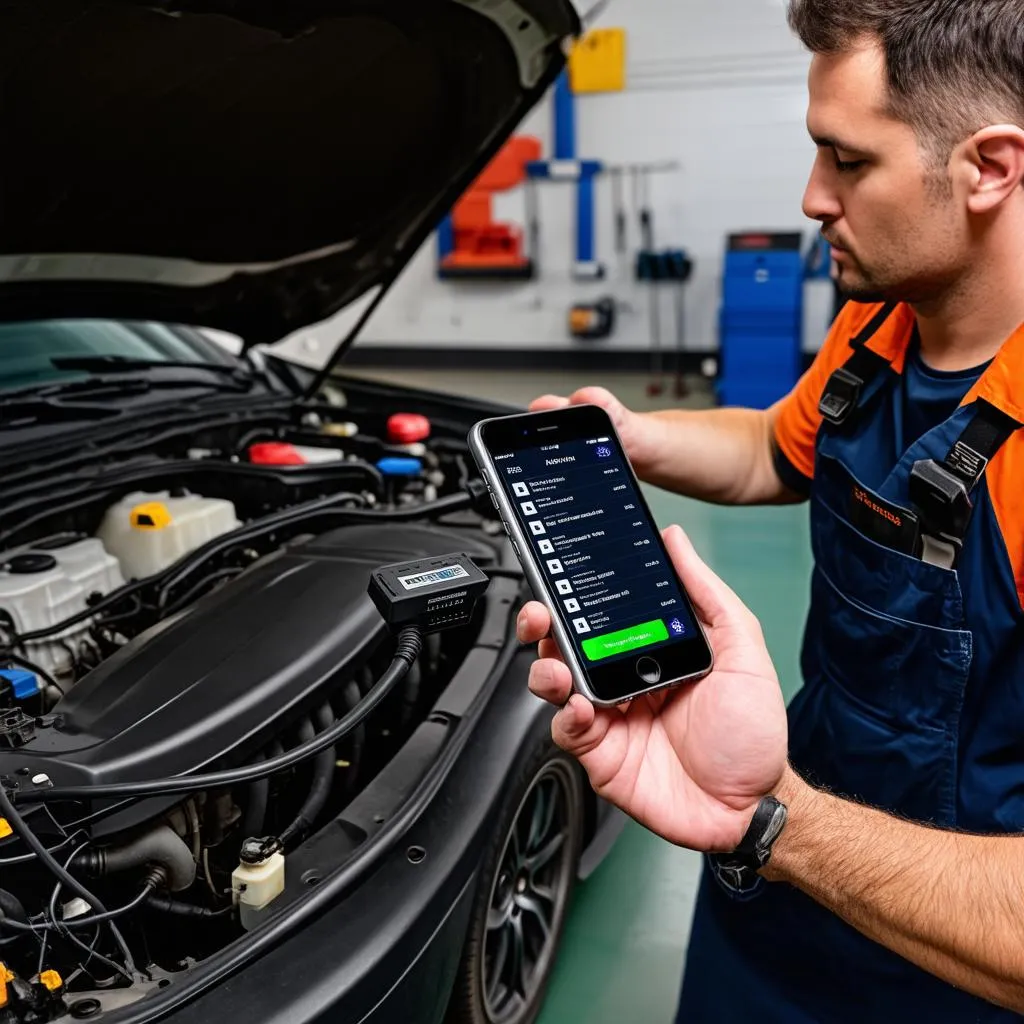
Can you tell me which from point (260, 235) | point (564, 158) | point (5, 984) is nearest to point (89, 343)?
point (260, 235)

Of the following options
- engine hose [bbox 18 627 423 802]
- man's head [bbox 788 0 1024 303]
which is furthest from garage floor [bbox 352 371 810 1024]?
man's head [bbox 788 0 1024 303]

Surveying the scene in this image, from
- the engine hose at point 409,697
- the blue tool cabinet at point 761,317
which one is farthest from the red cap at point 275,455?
the blue tool cabinet at point 761,317

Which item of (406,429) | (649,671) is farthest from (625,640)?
(406,429)

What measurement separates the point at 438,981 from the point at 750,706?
58 cm

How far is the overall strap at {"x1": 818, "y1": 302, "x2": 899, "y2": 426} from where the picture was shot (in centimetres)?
112

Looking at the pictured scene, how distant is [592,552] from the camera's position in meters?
0.95

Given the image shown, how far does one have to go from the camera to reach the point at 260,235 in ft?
6.07

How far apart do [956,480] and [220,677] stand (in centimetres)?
86

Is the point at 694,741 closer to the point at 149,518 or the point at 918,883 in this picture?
the point at 918,883

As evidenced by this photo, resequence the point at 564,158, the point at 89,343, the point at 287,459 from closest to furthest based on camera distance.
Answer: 1. the point at 287,459
2. the point at 89,343
3. the point at 564,158

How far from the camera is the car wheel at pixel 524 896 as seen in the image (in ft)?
4.08

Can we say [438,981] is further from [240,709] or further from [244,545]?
[244,545]

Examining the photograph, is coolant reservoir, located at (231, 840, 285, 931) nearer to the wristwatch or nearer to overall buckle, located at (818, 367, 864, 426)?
the wristwatch

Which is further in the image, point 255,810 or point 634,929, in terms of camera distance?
point 634,929
